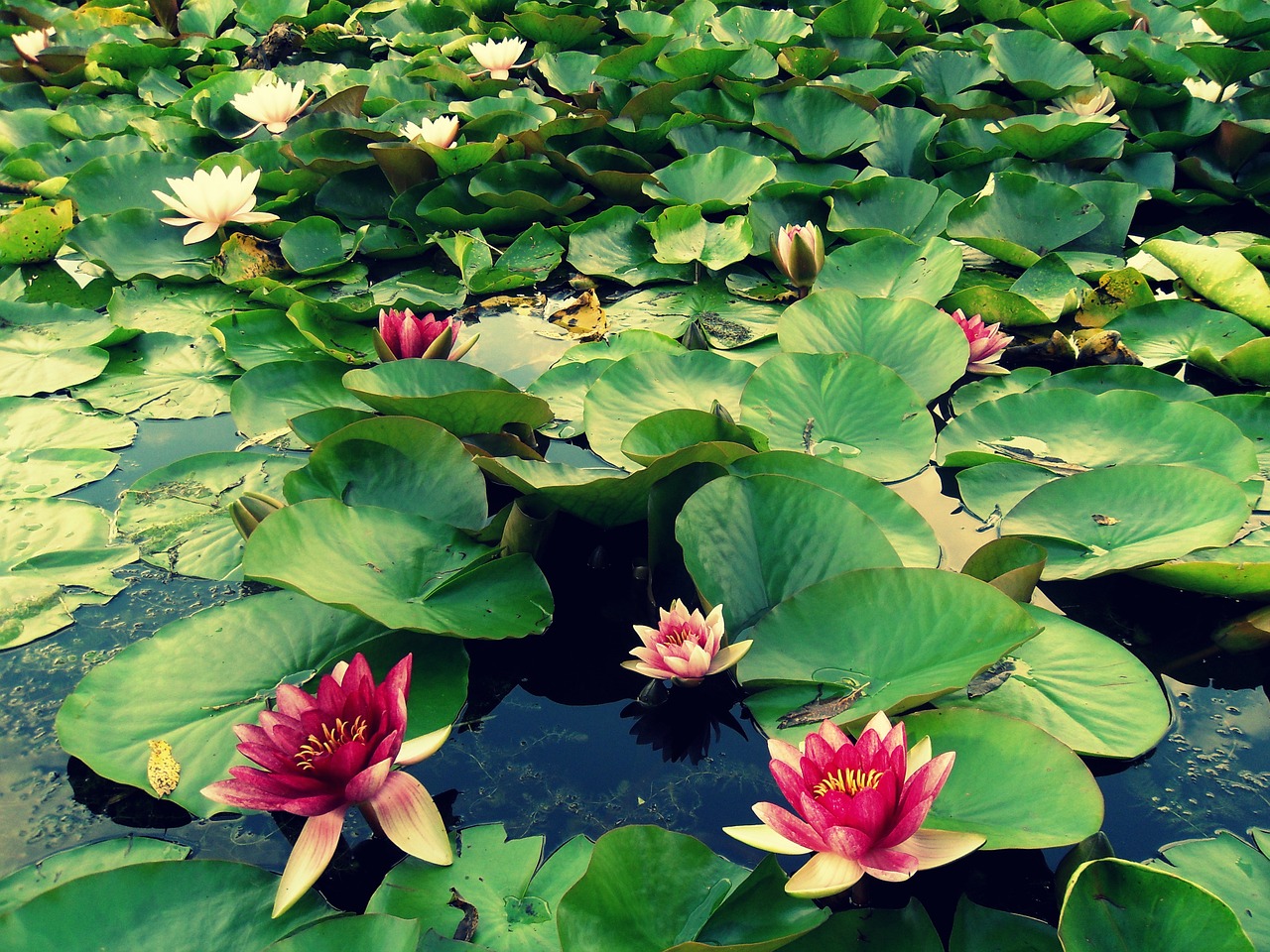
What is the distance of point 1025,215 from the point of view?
10.5ft

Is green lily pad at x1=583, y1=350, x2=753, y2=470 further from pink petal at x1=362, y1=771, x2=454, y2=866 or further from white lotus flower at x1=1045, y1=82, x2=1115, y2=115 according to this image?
white lotus flower at x1=1045, y1=82, x2=1115, y2=115

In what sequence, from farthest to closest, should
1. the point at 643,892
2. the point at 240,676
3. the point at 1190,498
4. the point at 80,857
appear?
the point at 1190,498 < the point at 240,676 < the point at 80,857 < the point at 643,892

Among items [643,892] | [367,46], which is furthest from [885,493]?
[367,46]

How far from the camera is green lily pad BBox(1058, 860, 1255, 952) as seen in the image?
1145 millimetres

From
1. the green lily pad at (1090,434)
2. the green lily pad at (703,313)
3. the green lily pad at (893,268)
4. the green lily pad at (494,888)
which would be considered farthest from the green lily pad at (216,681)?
the green lily pad at (893,268)

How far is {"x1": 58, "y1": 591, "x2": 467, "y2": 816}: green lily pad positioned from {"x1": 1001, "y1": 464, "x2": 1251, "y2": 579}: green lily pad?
124 cm

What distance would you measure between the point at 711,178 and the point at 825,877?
2763mm

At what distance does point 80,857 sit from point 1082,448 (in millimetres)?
2191

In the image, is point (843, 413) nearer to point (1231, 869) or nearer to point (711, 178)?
point (1231, 869)

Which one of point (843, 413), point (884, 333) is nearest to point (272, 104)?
point (884, 333)

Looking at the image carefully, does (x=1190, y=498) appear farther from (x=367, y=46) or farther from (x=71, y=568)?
(x=367, y=46)

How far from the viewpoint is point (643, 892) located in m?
1.27

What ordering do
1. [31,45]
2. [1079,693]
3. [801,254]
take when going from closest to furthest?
[1079,693], [801,254], [31,45]

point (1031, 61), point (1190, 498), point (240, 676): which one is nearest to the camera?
point (240, 676)
